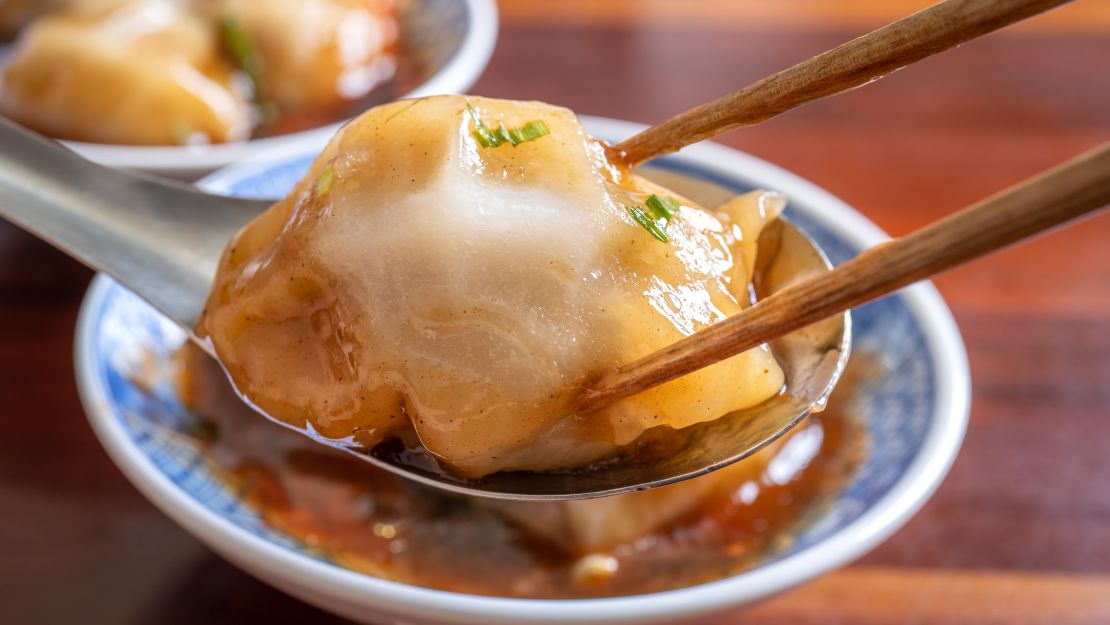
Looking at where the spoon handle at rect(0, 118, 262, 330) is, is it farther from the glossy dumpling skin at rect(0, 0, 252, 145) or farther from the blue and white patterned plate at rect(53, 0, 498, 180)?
the glossy dumpling skin at rect(0, 0, 252, 145)

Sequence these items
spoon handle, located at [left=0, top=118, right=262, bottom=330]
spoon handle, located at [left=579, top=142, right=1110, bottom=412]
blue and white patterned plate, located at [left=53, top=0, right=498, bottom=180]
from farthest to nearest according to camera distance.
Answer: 1. blue and white patterned plate, located at [left=53, top=0, right=498, bottom=180]
2. spoon handle, located at [left=0, top=118, right=262, bottom=330]
3. spoon handle, located at [left=579, top=142, right=1110, bottom=412]

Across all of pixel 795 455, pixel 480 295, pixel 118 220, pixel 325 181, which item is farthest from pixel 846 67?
pixel 118 220

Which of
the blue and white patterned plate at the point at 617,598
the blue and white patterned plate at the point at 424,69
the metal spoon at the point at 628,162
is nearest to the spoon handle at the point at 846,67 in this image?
the metal spoon at the point at 628,162

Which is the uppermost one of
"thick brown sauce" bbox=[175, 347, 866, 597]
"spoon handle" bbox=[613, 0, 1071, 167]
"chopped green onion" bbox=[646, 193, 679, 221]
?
"spoon handle" bbox=[613, 0, 1071, 167]

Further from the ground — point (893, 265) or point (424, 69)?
point (893, 265)

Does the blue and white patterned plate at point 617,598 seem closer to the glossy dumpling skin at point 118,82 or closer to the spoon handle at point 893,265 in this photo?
the spoon handle at point 893,265

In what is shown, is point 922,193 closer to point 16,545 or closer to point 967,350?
point 967,350

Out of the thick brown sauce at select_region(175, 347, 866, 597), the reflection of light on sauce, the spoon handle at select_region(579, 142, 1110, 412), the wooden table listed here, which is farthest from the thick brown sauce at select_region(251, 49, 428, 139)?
the spoon handle at select_region(579, 142, 1110, 412)

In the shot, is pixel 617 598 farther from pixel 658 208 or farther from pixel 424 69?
pixel 424 69
